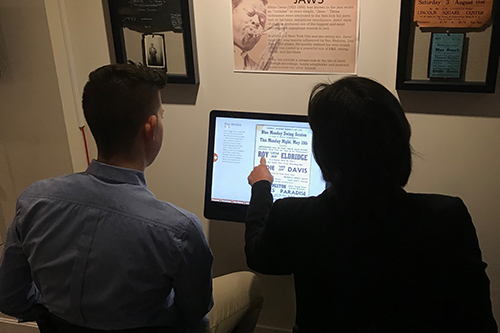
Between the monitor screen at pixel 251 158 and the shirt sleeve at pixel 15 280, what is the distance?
0.61 metres

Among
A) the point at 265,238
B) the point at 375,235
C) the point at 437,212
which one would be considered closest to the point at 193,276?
the point at 265,238

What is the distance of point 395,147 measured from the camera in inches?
35.4

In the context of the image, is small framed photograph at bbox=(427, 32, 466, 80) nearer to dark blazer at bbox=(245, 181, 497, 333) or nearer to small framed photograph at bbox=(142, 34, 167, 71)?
dark blazer at bbox=(245, 181, 497, 333)

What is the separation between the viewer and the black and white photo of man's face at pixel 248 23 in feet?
4.89

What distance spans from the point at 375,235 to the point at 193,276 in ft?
1.47

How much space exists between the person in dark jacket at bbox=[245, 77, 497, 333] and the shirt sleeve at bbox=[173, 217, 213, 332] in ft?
0.58

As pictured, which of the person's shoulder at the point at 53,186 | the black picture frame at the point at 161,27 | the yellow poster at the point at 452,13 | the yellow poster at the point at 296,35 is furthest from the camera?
the black picture frame at the point at 161,27

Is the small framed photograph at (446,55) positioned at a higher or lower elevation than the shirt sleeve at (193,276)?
higher

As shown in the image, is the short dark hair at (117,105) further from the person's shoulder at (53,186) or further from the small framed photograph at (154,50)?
the small framed photograph at (154,50)

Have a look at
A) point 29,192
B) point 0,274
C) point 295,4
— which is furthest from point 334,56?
point 0,274

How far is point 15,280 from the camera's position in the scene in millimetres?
1127

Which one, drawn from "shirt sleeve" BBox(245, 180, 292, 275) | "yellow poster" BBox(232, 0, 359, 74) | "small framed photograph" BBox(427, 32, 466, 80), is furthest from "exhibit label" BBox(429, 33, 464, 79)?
"shirt sleeve" BBox(245, 180, 292, 275)

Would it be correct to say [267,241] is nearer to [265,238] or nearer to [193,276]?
[265,238]

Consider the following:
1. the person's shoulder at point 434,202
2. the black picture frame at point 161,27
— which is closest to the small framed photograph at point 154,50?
the black picture frame at point 161,27
